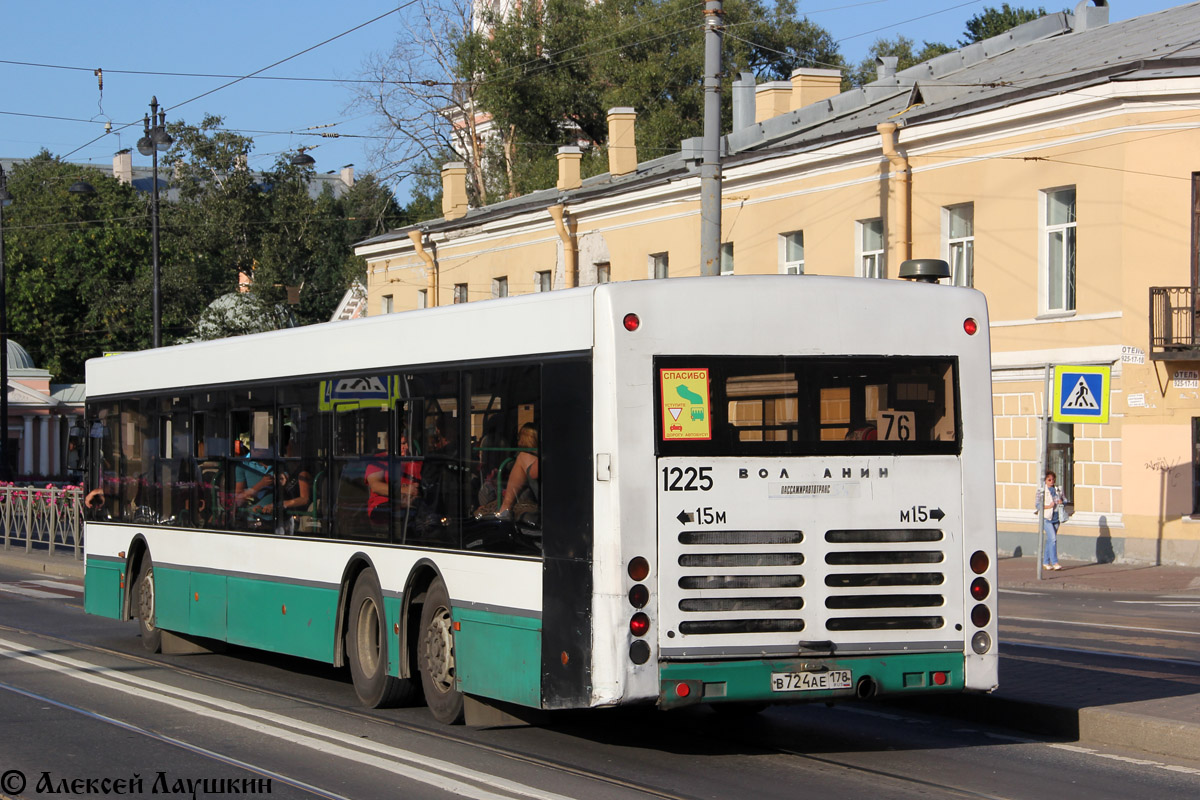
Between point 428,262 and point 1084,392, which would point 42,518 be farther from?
point 428,262

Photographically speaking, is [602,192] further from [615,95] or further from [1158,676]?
[1158,676]

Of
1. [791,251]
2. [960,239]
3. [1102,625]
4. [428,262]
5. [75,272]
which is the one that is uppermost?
[75,272]

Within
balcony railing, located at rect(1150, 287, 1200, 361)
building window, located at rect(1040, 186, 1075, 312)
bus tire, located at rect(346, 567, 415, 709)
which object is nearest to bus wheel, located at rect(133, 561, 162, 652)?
bus tire, located at rect(346, 567, 415, 709)

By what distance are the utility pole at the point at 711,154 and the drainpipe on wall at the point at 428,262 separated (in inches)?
1079

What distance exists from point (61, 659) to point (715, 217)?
9.74m

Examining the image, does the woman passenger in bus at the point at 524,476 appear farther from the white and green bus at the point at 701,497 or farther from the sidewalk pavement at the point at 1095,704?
the sidewalk pavement at the point at 1095,704

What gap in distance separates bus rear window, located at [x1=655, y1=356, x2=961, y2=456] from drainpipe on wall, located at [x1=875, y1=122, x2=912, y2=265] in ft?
72.8

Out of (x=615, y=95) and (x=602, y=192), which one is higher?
(x=615, y=95)

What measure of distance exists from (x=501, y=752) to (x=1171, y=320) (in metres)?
19.9

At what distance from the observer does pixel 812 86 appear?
41.5 m

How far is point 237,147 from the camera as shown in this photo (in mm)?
63594

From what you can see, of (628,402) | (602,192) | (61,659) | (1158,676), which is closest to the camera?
(628,402)

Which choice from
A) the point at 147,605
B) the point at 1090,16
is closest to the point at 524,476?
the point at 147,605

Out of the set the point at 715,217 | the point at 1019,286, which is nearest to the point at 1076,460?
the point at 1019,286
